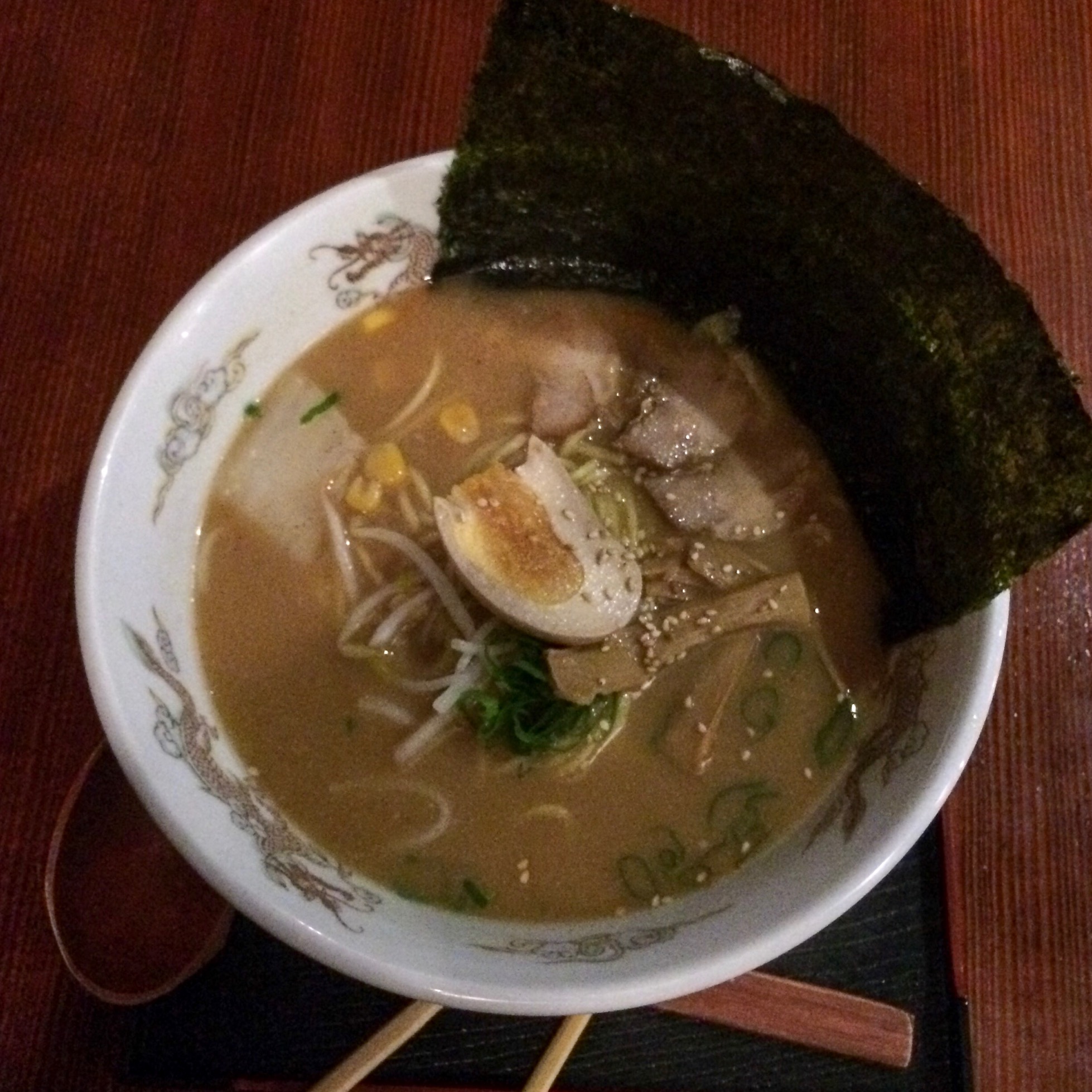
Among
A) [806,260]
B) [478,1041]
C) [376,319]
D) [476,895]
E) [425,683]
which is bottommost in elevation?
[478,1041]

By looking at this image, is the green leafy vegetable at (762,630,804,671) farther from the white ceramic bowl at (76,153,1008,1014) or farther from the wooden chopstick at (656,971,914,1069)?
the wooden chopstick at (656,971,914,1069)

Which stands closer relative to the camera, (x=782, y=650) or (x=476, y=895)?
(x=476, y=895)

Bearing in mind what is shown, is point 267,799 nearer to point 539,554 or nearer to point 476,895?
point 476,895

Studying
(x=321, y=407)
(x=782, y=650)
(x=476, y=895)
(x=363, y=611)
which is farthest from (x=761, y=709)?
(x=321, y=407)

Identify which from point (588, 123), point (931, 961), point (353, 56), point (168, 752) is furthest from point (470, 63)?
point (931, 961)

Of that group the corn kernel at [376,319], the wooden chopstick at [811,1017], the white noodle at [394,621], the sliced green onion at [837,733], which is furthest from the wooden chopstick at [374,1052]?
the corn kernel at [376,319]

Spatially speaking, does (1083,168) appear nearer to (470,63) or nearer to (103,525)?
(470,63)

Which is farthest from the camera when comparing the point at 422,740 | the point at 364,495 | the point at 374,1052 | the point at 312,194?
the point at 312,194
